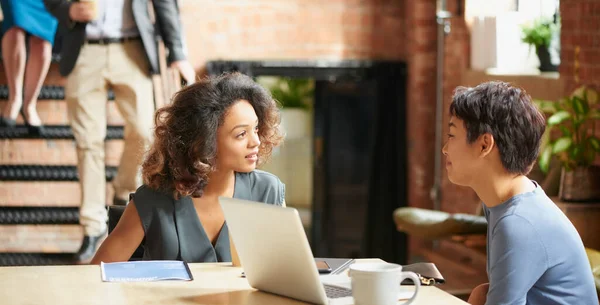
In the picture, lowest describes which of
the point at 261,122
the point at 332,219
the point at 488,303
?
the point at 332,219

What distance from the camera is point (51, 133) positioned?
218 inches

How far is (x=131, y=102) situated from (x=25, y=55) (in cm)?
66

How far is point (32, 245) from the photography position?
558 centimetres

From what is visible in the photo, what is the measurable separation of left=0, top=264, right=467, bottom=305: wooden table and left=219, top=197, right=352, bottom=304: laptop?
49 mm

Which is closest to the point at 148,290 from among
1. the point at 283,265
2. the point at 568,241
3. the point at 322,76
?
the point at 283,265

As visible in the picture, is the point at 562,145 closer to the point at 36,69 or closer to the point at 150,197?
the point at 150,197

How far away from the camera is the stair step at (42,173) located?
5.53 metres

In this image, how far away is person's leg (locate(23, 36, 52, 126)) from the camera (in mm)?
5465

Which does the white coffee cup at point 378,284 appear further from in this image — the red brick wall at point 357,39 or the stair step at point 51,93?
the red brick wall at point 357,39

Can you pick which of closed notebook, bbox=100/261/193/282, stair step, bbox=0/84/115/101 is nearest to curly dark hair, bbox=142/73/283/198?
closed notebook, bbox=100/261/193/282

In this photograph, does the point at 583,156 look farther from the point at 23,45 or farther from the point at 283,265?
the point at 23,45

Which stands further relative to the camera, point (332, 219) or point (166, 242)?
point (332, 219)

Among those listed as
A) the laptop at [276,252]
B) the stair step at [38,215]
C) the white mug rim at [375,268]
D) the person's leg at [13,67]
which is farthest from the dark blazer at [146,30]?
the white mug rim at [375,268]

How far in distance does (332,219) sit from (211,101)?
3611 millimetres
